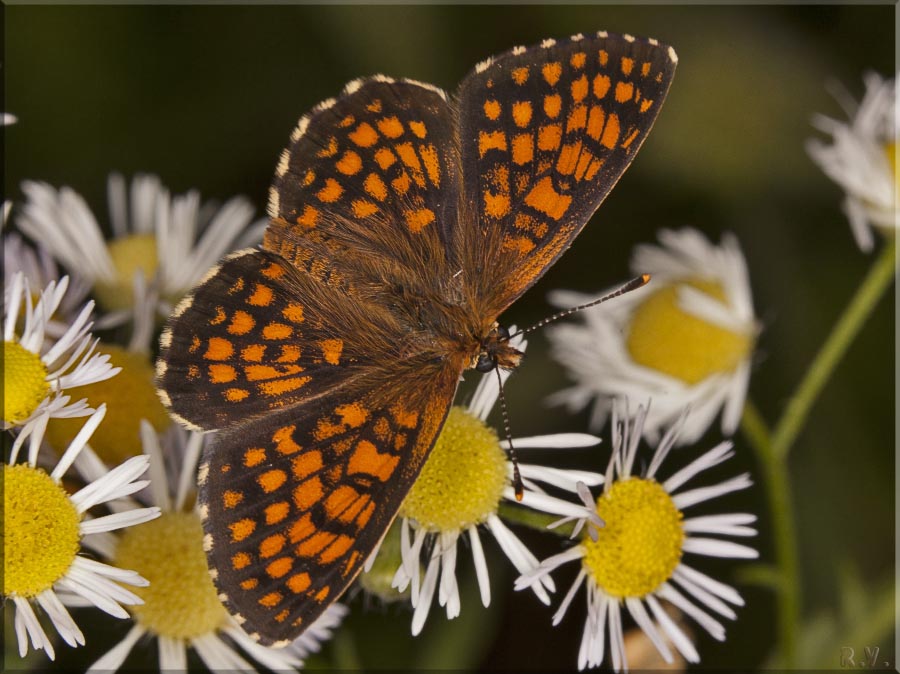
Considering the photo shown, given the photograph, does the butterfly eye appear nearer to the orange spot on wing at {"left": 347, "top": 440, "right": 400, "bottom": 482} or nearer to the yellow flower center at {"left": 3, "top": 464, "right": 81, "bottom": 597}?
the orange spot on wing at {"left": 347, "top": 440, "right": 400, "bottom": 482}

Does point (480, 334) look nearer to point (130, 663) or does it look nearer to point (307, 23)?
point (130, 663)

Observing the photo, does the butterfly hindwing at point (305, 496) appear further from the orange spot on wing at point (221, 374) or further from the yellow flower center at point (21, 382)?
the yellow flower center at point (21, 382)

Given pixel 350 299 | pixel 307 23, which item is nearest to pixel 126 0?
pixel 307 23

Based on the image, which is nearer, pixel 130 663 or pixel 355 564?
pixel 355 564

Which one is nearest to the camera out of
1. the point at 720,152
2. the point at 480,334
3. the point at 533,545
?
the point at 480,334

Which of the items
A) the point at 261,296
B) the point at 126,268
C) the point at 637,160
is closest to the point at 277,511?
the point at 261,296

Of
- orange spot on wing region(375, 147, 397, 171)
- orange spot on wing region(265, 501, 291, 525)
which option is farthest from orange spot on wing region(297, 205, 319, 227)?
orange spot on wing region(265, 501, 291, 525)

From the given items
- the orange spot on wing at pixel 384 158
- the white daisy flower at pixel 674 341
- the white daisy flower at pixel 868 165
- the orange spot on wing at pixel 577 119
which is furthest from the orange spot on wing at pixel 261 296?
the white daisy flower at pixel 868 165

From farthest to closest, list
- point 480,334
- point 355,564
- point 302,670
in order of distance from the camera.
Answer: point 302,670
point 480,334
point 355,564
